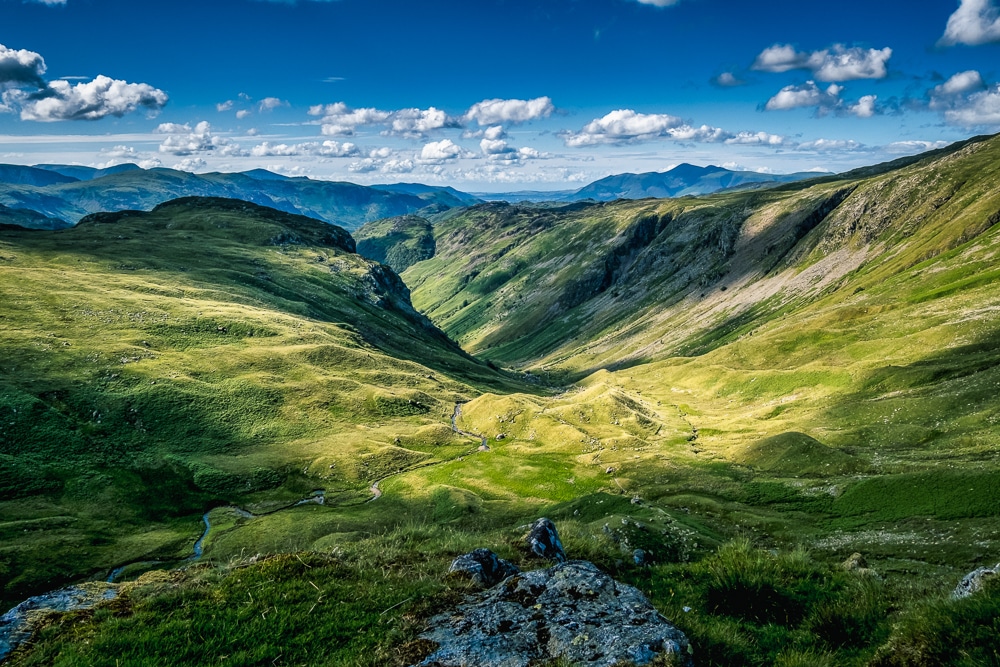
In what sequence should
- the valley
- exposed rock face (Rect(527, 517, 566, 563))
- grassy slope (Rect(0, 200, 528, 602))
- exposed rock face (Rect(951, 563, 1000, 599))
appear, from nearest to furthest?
the valley, exposed rock face (Rect(951, 563, 1000, 599)), exposed rock face (Rect(527, 517, 566, 563)), grassy slope (Rect(0, 200, 528, 602))

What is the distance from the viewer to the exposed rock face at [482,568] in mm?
14398

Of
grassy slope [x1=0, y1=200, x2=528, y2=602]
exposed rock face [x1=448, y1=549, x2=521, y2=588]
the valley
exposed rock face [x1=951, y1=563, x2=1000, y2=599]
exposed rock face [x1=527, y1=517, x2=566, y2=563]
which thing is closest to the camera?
the valley

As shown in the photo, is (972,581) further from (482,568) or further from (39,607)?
(39,607)

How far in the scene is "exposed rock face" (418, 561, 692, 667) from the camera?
33.8ft

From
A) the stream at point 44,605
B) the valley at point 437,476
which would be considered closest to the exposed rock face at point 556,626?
the valley at point 437,476

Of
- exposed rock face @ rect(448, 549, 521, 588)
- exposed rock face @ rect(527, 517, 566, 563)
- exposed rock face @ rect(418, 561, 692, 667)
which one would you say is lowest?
exposed rock face @ rect(527, 517, 566, 563)

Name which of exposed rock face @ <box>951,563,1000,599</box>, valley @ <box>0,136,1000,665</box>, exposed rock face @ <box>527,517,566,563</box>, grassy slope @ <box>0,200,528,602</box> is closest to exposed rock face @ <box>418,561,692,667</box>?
valley @ <box>0,136,1000,665</box>

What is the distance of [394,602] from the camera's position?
12.8 m

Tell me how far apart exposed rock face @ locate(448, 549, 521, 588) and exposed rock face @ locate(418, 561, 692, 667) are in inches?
36.5

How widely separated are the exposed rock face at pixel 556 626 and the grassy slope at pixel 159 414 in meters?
76.9

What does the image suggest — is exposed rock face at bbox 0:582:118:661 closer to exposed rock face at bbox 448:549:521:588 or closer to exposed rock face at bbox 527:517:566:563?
exposed rock face at bbox 448:549:521:588

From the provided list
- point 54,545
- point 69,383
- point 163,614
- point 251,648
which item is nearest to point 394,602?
point 251,648

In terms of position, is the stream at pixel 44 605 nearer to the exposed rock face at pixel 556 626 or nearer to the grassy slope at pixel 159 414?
the exposed rock face at pixel 556 626

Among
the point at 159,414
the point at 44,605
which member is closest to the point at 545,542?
the point at 44,605
